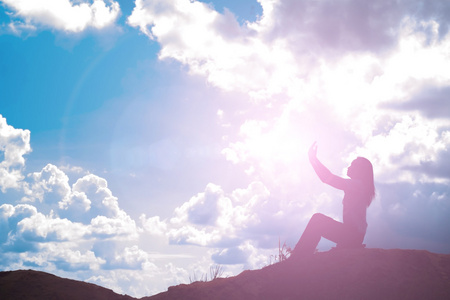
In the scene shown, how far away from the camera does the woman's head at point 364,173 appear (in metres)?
8.48

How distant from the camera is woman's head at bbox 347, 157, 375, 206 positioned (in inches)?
334

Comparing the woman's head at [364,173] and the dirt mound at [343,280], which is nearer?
the dirt mound at [343,280]

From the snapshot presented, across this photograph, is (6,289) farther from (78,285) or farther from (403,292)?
(403,292)

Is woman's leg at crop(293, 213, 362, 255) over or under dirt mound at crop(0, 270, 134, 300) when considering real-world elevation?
over

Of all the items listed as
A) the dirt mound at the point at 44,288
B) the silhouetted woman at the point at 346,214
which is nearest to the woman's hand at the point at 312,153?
the silhouetted woman at the point at 346,214

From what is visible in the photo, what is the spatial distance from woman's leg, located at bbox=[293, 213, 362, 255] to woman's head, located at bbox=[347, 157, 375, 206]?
0.80 m

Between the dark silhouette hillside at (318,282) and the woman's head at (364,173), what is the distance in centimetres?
136

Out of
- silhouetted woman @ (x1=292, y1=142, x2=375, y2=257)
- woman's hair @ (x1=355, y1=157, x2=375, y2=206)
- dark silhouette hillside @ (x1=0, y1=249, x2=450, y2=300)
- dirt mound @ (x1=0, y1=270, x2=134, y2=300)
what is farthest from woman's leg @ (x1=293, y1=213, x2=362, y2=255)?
dirt mound @ (x1=0, y1=270, x2=134, y2=300)

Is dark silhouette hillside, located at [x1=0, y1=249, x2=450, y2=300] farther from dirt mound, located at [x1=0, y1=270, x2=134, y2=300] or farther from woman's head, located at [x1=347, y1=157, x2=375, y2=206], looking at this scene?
woman's head, located at [x1=347, y1=157, x2=375, y2=206]

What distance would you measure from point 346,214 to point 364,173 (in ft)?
3.20

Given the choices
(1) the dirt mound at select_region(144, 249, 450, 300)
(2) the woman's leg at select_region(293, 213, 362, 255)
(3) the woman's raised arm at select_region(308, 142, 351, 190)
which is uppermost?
(3) the woman's raised arm at select_region(308, 142, 351, 190)

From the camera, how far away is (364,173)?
8508 millimetres

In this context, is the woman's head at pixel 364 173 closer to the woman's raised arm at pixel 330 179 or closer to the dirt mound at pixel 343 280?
the woman's raised arm at pixel 330 179

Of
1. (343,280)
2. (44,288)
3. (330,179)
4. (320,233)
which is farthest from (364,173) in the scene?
(44,288)
